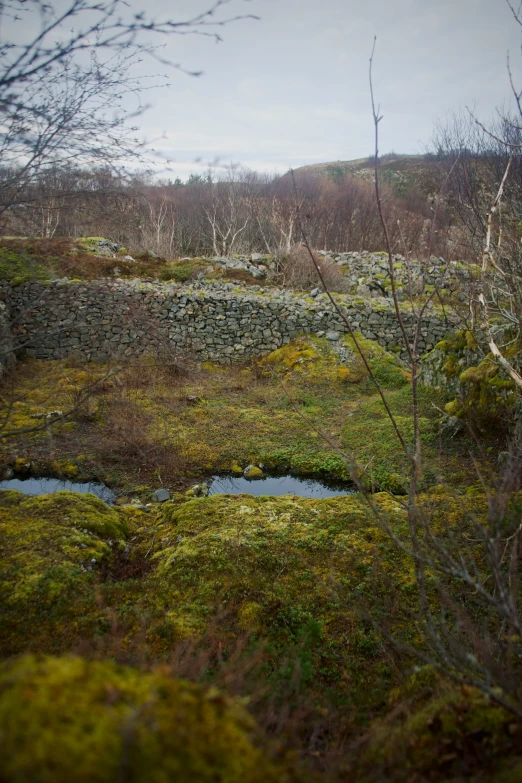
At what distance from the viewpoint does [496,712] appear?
1.31 meters

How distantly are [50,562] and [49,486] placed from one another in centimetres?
339

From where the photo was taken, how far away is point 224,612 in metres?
2.48

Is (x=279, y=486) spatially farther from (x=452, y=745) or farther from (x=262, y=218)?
(x=262, y=218)

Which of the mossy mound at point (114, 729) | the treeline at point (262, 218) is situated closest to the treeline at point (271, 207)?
the treeline at point (262, 218)

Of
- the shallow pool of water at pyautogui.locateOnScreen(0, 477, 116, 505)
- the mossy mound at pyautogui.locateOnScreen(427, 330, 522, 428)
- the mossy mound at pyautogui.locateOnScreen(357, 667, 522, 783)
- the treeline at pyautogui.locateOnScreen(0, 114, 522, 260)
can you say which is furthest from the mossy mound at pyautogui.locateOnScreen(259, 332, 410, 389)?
the mossy mound at pyautogui.locateOnScreen(357, 667, 522, 783)

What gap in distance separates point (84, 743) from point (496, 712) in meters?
1.21

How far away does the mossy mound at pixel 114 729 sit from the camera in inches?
29.7

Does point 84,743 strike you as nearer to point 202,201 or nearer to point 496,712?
point 496,712

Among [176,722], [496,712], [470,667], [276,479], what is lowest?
[276,479]

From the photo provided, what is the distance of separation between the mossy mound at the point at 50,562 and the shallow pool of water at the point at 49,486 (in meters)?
1.73

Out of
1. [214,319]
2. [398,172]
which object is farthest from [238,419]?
[398,172]

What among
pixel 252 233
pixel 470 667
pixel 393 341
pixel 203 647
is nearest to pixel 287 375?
pixel 393 341

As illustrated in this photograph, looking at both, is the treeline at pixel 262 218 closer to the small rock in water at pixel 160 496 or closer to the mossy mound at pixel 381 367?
the mossy mound at pixel 381 367

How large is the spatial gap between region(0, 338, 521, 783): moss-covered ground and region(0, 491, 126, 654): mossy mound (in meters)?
0.02
